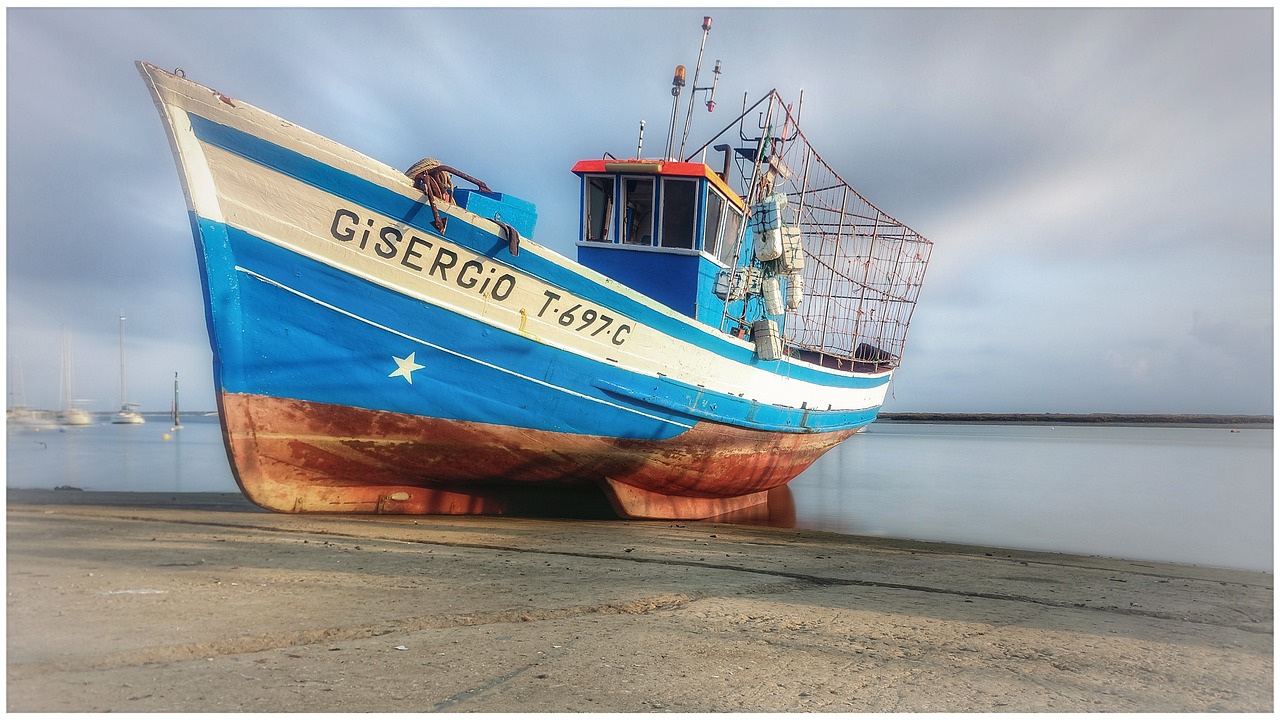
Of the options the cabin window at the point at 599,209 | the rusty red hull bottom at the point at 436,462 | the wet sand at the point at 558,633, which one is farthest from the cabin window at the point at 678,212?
the wet sand at the point at 558,633

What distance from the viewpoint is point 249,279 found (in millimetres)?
5820

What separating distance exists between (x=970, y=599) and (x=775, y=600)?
1296mm

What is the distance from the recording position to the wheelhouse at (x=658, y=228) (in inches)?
344

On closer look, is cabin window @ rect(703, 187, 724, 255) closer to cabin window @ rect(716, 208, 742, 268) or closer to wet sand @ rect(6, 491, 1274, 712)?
cabin window @ rect(716, 208, 742, 268)

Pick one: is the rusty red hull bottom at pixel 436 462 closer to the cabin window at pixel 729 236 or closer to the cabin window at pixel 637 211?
the cabin window at pixel 729 236

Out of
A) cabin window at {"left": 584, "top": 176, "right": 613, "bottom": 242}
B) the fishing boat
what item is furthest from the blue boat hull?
cabin window at {"left": 584, "top": 176, "right": 613, "bottom": 242}

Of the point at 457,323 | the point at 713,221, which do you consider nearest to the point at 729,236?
the point at 713,221

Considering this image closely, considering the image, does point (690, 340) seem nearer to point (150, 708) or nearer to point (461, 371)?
point (461, 371)

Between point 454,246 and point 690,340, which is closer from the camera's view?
point 454,246

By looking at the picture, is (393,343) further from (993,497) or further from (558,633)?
A: (993,497)

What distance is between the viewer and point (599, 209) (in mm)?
9164

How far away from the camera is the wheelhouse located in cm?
873

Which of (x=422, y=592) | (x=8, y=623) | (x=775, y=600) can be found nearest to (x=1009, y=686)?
(x=775, y=600)

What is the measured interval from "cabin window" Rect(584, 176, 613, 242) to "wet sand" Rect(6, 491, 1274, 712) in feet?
17.4
